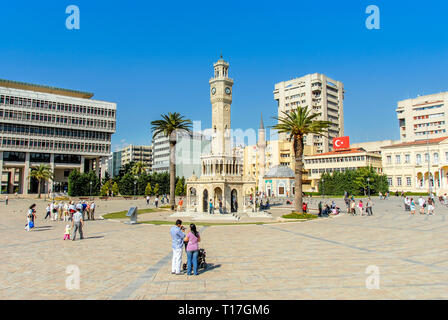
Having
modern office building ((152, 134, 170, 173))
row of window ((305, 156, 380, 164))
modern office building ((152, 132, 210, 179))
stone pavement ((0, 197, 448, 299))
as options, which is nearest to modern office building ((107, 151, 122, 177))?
modern office building ((152, 134, 170, 173))

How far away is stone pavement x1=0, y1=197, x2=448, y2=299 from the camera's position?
865cm

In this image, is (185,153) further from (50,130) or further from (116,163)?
(116,163)

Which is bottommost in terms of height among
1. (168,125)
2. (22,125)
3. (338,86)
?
(168,125)

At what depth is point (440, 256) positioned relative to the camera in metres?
13.0

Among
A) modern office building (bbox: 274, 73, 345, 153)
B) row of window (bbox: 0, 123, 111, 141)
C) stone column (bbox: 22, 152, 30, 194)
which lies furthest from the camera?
modern office building (bbox: 274, 73, 345, 153)

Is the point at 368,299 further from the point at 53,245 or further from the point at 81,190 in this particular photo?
the point at 81,190

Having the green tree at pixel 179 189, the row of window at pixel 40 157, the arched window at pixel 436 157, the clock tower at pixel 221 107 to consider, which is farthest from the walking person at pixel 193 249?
the row of window at pixel 40 157

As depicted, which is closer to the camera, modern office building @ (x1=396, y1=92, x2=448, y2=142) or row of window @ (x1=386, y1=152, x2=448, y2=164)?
row of window @ (x1=386, y1=152, x2=448, y2=164)

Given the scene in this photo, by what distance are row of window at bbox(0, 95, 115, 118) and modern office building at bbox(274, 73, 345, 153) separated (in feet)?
220

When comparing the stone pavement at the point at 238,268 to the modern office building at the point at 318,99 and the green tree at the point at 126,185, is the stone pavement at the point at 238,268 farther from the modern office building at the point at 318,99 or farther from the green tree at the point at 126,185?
the modern office building at the point at 318,99

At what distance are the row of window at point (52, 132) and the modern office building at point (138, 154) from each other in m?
87.1

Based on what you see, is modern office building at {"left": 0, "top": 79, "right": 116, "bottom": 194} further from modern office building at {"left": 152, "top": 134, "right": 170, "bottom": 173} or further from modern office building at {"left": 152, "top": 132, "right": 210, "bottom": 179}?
modern office building at {"left": 152, "top": 134, "right": 170, "bottom": 173}
